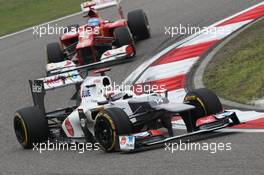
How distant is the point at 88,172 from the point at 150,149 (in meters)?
1.11

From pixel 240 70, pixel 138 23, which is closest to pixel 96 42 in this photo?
pixel 138 23

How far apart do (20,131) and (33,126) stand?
0.41m

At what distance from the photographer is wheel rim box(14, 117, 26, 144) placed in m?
11.5

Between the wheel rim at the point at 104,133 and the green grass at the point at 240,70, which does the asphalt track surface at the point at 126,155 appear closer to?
the wheel rim at the point at 104,133

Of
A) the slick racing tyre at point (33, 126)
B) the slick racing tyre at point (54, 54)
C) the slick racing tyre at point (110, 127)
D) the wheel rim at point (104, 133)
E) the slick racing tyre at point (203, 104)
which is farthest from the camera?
the slick racing tyre at point (54, 54)

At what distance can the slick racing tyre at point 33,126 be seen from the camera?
1129 cm

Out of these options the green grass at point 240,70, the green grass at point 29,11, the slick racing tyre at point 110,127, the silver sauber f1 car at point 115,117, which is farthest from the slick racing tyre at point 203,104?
the green grass at point 29,11

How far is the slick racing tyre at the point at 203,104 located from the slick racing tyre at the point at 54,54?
7.48m

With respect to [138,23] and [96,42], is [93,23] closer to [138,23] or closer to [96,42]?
[96,42]

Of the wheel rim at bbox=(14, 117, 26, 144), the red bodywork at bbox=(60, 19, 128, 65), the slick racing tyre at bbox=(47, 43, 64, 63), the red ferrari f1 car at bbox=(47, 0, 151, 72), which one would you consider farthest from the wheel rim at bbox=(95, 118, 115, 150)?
the slick racing tyre at bbox=(47, 43, 64, 63)

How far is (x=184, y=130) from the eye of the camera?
1106cm

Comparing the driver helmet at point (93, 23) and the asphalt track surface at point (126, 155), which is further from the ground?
the driver helmet at point (93, 23)

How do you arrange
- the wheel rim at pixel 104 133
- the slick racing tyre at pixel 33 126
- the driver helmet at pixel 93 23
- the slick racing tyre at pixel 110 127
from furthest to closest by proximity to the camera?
the driver helmet at pixel 93 23, the slick racing tyre at pixel 33 126, the wheel rim at pixel 104 133, the slick racing tyre at pixel 110 127

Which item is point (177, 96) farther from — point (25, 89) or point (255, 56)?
point (25, 89)
